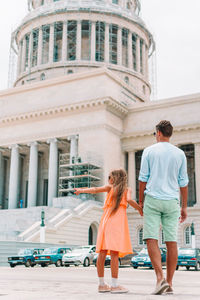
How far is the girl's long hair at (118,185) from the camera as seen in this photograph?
7.20m

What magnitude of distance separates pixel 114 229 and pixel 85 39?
61.7 meters

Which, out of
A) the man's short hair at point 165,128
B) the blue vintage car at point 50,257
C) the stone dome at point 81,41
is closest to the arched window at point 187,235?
the blue vintage car at point 50,257

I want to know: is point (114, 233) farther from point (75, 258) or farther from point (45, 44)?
point (45, 44)

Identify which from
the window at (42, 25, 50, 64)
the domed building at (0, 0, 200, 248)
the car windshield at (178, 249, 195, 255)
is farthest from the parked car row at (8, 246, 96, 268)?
the window at (42, 25, 50, 64)

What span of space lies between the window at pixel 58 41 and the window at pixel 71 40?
4.46 ft

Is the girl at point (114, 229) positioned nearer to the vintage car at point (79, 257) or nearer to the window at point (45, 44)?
the vintage car at point (79, 257)

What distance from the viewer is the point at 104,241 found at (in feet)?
22.9

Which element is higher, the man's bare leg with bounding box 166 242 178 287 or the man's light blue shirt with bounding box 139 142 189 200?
the man's light blue shirt with bounding box 139 142 189 200

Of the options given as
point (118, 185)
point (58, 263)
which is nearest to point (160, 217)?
point (118, 185)

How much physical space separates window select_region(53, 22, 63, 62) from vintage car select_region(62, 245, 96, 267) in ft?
143

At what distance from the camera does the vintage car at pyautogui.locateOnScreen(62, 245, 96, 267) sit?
79.8 ft

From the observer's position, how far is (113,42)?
65.8m

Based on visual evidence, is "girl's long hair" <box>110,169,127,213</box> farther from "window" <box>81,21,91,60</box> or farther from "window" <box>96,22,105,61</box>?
"window" <box>81,21,91,60</box>

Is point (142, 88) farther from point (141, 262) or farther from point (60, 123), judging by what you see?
point (141, 262)
